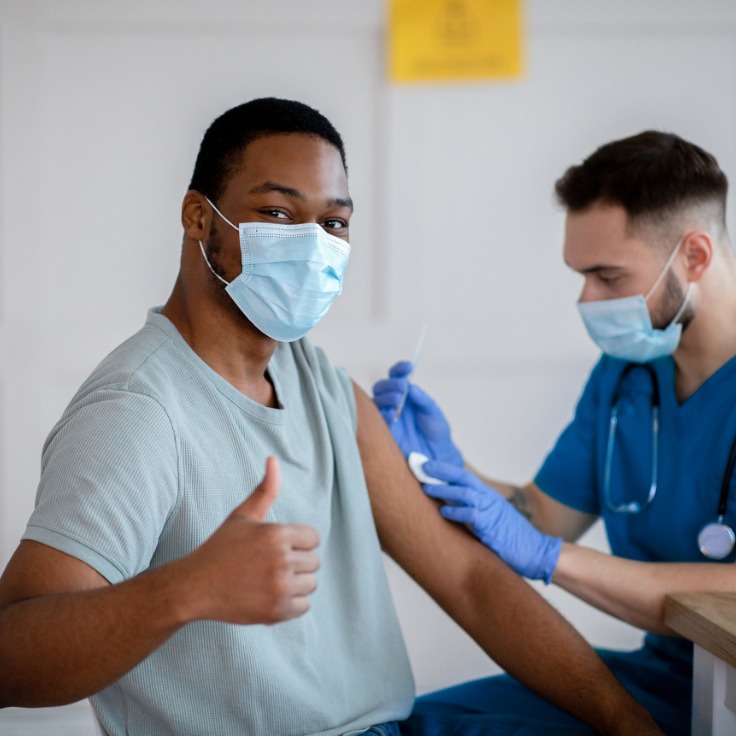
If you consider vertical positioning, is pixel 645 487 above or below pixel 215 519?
below

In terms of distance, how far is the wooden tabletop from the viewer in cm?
109

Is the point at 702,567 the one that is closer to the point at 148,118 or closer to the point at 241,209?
the point at 241,209

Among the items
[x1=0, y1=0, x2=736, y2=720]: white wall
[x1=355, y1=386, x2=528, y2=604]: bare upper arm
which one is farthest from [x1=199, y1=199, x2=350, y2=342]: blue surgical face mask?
[x1=0, y1=0, x2=736, y2=720]: white wall

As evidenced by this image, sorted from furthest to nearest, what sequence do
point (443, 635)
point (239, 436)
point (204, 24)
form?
point (443, 635) → point (204, 24) → point (239, 436)

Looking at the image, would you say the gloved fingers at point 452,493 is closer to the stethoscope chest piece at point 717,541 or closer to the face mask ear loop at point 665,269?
the stethoscope chest piece at point 717,541

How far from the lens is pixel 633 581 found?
1506 mm

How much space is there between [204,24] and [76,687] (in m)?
1.94

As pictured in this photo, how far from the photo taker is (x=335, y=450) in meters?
1.34

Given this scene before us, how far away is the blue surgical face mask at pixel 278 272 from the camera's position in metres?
1.27

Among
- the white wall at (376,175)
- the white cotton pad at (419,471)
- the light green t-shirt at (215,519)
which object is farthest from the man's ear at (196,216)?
the white wall at (376,175)

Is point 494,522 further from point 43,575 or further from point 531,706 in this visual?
point 43,575

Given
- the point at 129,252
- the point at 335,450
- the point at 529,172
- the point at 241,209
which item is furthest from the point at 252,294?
the point at 529,172

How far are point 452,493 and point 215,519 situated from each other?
0.48m

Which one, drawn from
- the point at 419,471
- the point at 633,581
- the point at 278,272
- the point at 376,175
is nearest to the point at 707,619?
the point at 633,581
